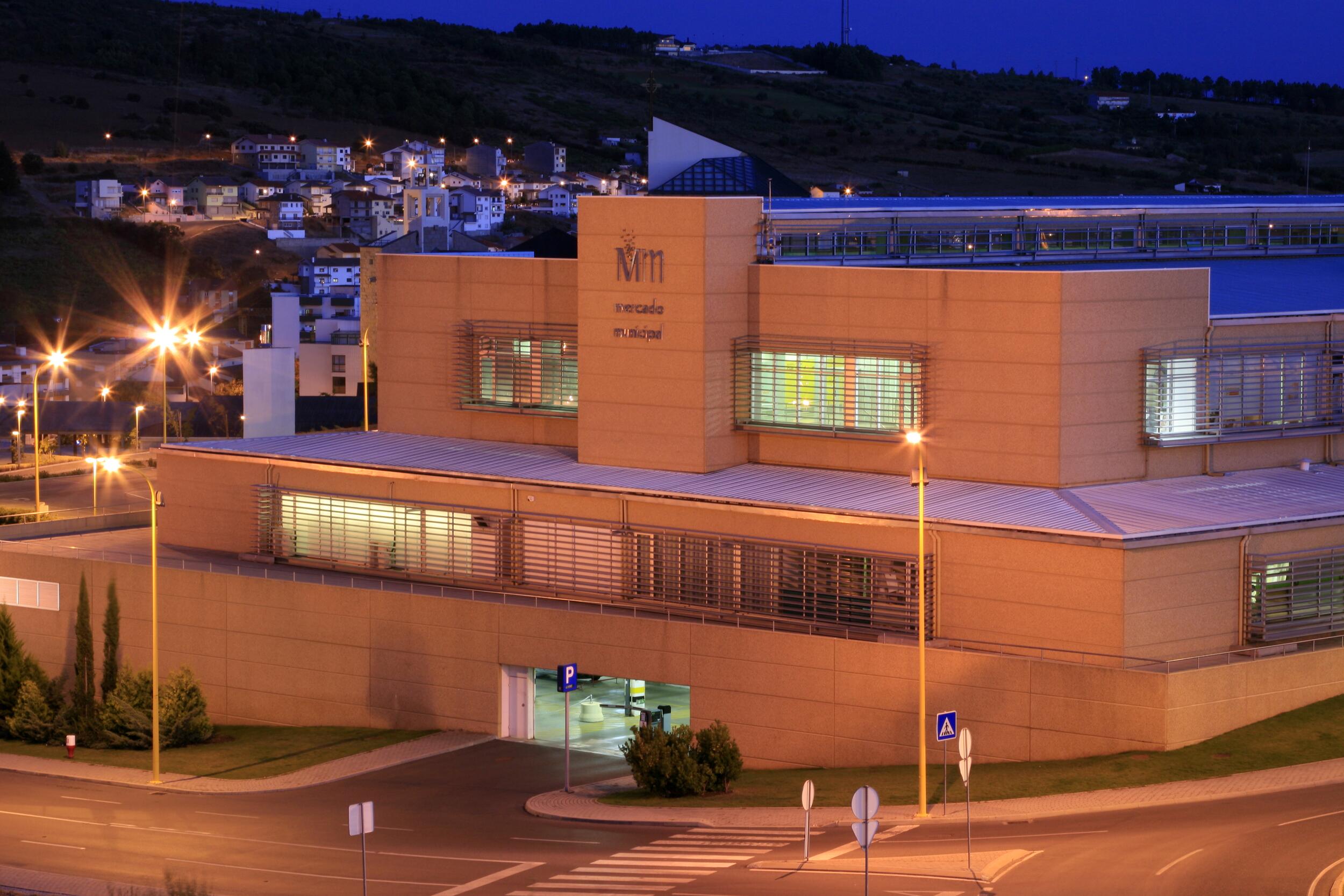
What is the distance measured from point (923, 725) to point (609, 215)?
1851 cm

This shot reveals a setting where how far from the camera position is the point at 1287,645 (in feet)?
130

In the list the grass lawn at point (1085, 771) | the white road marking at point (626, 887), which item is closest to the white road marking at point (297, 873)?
the white road marking at point (626, 887)

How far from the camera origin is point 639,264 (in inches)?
1848

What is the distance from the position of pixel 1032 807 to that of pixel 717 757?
22.4ft

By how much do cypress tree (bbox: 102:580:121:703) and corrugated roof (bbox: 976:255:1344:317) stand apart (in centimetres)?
2463

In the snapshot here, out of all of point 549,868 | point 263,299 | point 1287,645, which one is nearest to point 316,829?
point 549,868

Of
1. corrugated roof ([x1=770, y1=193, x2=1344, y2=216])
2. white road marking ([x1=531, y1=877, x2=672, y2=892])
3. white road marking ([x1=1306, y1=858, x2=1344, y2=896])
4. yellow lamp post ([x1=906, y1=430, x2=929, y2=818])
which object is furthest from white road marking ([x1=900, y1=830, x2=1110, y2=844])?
corrugated roof ([x1=770, y1=193, x2=1344, y2=216])

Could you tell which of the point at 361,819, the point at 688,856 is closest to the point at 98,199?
the point at 688,856

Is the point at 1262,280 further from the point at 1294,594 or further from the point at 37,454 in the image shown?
the point at 37,454

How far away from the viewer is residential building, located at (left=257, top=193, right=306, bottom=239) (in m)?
189

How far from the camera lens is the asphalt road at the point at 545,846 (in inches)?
1161

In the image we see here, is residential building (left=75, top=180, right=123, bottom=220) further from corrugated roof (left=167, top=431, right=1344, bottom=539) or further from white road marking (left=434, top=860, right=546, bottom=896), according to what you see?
white road marking (left=434, top=860, right=546, bottom=896)

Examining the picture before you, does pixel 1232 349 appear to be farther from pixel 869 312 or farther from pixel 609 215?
pixel 609 215

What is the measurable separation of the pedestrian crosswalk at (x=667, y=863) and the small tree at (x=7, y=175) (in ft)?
536
